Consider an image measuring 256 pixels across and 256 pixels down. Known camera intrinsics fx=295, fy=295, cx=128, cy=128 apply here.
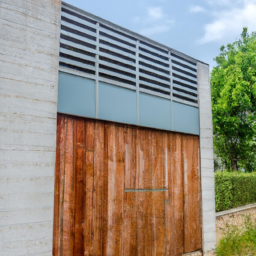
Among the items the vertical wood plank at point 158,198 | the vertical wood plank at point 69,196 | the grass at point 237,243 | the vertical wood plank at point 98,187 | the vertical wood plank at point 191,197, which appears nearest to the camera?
the vertical wood plank at point 69,196

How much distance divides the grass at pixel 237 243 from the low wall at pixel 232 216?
0.57 feet

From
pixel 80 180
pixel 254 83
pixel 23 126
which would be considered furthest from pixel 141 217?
pixel 254 83

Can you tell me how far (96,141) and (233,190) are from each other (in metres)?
7.35

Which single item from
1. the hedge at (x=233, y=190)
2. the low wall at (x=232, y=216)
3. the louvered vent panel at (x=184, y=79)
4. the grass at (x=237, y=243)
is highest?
the louvered vent panel at (x=184, y=79)

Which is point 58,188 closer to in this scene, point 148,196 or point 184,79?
point 148,196

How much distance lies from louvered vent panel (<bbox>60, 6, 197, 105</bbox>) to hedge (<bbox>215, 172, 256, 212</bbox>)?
4.31 meters

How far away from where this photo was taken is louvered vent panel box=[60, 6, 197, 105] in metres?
5.29

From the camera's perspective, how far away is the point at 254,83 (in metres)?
15.1

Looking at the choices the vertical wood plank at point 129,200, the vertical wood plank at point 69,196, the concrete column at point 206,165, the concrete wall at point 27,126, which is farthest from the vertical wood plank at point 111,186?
the concrete column at point 206,165

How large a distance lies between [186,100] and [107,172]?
118 inches

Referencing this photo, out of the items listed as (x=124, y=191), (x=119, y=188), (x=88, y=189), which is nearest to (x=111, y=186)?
(x=119, y=188)

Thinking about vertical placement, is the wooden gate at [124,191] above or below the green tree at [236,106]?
below

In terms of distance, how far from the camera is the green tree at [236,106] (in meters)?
15.2

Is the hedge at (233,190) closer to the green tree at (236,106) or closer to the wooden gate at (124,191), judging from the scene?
the wooden gate at (124,191)
